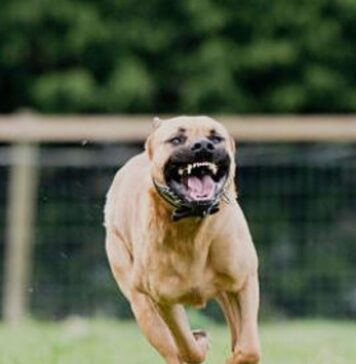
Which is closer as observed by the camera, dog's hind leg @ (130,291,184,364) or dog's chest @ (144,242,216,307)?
dog's chest @ (144,242,216,307)

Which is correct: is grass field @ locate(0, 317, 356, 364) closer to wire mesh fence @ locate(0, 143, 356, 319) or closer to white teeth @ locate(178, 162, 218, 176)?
white teeth @ locate(178, 162, 218, 176)

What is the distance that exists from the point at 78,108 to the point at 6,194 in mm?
3958

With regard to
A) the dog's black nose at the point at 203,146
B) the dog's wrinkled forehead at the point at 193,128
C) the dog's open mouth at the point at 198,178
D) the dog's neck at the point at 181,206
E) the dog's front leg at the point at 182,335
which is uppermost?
the dog's wrinkled forehead at the point at 193,128

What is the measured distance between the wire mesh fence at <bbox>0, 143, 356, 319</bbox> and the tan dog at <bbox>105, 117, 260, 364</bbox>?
615 cm

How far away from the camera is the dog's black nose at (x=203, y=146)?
5.95m

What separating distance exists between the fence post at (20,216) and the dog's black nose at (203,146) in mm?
6954

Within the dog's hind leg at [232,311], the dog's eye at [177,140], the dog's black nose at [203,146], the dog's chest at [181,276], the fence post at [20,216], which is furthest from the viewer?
the fence post at [20,216]

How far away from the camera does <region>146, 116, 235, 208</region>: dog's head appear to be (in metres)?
5.98

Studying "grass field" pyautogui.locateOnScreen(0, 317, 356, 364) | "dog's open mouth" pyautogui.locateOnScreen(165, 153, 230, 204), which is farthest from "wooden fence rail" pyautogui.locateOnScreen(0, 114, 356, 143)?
"dog's open mouth" pyautogui.locateOnScreen(165, 153, 230, 204)

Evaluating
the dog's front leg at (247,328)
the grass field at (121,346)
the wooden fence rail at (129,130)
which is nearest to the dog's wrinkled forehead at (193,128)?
the dog's front leg at (247,328)

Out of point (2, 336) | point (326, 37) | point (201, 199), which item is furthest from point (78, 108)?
point (201, 199)

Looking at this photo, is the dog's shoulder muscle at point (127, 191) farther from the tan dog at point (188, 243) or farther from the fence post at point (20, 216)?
the fence post at point (20, 216)

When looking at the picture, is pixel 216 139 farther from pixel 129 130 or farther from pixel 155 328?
pixel 129 130

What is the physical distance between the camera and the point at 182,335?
6.60m
